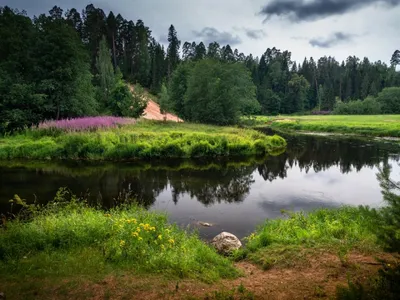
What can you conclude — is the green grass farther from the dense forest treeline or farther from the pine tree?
the pine tree

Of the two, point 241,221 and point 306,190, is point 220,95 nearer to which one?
point 306,190

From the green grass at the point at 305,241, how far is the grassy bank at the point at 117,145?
14008 millimetres

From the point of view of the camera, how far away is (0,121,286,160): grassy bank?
20875 mm

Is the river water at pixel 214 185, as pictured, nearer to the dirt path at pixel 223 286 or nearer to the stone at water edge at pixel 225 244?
the stone at water edge at pixel 225 244

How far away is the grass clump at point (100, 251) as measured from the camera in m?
5.71

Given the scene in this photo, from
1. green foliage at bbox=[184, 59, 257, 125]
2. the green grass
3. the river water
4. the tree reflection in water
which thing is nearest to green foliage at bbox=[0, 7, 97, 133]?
the river water

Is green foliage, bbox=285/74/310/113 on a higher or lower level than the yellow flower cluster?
higher

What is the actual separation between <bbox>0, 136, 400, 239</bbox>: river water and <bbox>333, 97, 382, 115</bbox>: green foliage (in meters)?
64.1

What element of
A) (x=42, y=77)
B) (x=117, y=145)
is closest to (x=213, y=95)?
(x=42, y=77)

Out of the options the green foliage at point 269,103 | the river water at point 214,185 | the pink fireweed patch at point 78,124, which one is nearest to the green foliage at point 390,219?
the river water at point 214,185

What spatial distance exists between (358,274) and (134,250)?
4.33 metres

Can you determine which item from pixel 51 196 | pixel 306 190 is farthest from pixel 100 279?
pixel 306 190

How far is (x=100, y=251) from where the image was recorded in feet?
21.0

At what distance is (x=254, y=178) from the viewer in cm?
1741
